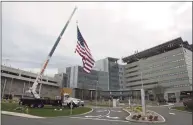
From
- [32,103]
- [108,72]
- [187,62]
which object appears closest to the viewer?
[32,103]

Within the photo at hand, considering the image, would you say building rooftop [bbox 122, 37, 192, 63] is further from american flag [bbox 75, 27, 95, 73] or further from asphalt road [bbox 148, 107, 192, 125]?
american flag [bbox 75, 27, 95, 73]

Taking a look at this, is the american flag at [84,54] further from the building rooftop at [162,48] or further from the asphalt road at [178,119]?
the building rooftop at [162,48]

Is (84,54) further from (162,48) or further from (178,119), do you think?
(162,48)

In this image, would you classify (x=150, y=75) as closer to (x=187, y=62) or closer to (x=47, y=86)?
(x=187, y=62)

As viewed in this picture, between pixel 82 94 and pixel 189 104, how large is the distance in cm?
10362

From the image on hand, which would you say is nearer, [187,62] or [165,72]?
[187,62]

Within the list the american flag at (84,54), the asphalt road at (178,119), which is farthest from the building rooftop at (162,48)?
the american flag at (84,54)

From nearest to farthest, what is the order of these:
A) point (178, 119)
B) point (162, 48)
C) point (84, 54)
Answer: point (178, 119), point (84, 54), point (162, 48)

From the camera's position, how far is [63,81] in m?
164

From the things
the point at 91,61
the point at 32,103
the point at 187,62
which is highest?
the point at 187,62

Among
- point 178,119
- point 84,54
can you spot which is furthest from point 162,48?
point 178,119

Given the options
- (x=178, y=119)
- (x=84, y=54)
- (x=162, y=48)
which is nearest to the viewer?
(x=178, y=119)

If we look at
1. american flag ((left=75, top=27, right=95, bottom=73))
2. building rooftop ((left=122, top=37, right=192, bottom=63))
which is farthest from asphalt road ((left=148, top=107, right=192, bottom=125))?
building rooftop ((left=122, top=37, right=192, bottom=63))

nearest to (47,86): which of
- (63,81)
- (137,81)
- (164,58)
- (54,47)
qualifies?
(63,81)
